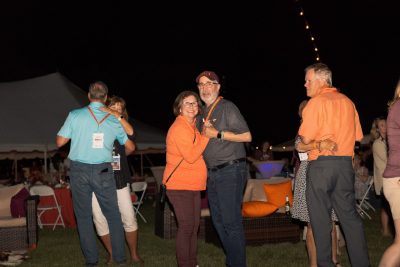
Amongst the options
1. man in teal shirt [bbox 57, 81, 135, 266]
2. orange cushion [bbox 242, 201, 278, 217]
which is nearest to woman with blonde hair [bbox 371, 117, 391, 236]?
orange cushion [bbox 242, 201, 278, 217]

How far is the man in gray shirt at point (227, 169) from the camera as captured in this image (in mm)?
4363

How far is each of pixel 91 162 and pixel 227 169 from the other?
135cm

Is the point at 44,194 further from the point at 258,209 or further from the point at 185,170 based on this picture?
the point at 185,170

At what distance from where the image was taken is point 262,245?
645 cm

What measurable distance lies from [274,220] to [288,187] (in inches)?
30.6

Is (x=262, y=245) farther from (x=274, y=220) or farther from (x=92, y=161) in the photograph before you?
(x=92, y=161)

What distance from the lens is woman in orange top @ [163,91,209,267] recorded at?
439cm

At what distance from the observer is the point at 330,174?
395 centimetres

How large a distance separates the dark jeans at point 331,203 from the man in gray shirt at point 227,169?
62 centimetres

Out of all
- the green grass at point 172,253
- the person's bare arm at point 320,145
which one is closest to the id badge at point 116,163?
the green grass at point 172,253

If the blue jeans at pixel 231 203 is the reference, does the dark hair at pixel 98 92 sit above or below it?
above

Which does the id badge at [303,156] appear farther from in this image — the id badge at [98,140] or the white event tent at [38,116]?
the white event tent at [38,116]

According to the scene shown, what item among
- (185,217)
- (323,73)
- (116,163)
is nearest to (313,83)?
(323,73)

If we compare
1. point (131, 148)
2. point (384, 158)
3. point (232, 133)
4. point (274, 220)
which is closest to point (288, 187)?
point (274, 220)
